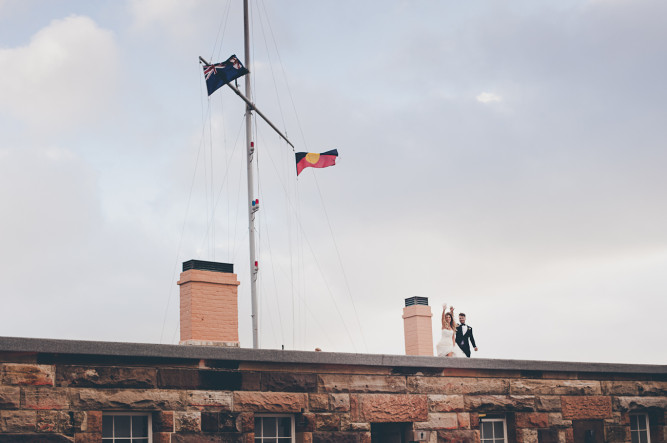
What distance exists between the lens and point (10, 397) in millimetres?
11531

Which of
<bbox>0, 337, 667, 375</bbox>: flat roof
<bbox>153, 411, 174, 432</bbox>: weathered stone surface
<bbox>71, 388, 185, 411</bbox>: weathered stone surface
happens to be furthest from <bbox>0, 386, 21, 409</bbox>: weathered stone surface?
<bbox>153, 411, 174, 432</bbox>: weathered stone surface

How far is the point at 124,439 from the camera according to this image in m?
12.5

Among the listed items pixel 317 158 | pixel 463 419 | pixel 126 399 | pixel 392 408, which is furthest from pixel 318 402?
pixel 317 158

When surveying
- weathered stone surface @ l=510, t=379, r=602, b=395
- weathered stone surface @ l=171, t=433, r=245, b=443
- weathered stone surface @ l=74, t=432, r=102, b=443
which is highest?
weathered stone surface @ l=510, t=379, r=602, b=395

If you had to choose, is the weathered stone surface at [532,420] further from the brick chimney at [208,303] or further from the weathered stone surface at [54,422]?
the weathered stone surface at [54,422]

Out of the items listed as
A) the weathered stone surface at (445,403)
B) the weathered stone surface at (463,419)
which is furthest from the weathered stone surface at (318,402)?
the weathered stone surface at (463,419)

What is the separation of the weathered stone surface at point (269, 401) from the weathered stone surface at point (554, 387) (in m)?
4.63

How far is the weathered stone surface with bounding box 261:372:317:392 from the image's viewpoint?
44.6 feet

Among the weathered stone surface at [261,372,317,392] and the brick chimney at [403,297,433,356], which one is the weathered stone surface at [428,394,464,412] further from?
the brick chimney at [403,297,433,356]

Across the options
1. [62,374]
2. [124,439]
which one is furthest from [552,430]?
[62,374]

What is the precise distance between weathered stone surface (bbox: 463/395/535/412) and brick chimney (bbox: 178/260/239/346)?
15.5 ft

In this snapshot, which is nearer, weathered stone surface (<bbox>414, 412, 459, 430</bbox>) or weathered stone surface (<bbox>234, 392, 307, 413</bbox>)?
weathered stone surface (<bbox>234, 392, 307, 413</bbox>)

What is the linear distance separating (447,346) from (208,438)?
605 centimetres

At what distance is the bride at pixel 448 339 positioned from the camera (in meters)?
17.2
